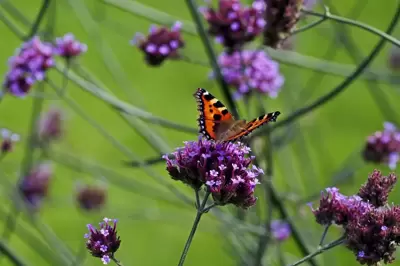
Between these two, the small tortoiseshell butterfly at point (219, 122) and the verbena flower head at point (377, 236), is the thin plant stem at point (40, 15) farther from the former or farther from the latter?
the verbena flower head at point (377, 236)

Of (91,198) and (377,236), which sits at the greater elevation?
(91,198)

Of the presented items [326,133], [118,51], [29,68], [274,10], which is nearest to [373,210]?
[274,10]

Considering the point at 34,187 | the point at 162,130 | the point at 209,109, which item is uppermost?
the point at 162,130

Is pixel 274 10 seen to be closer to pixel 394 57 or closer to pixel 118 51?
pixel 394 57

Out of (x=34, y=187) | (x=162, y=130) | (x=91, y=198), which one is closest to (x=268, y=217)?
(x=91, y=198)

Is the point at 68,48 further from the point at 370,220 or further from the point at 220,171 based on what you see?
the point at 370,220

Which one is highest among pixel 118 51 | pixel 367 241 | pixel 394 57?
pixel 118 51

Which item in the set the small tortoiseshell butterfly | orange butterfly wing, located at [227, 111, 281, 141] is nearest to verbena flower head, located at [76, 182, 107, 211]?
the small tortoiseshell butterfly

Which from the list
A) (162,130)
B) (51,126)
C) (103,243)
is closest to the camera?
(103,243)
